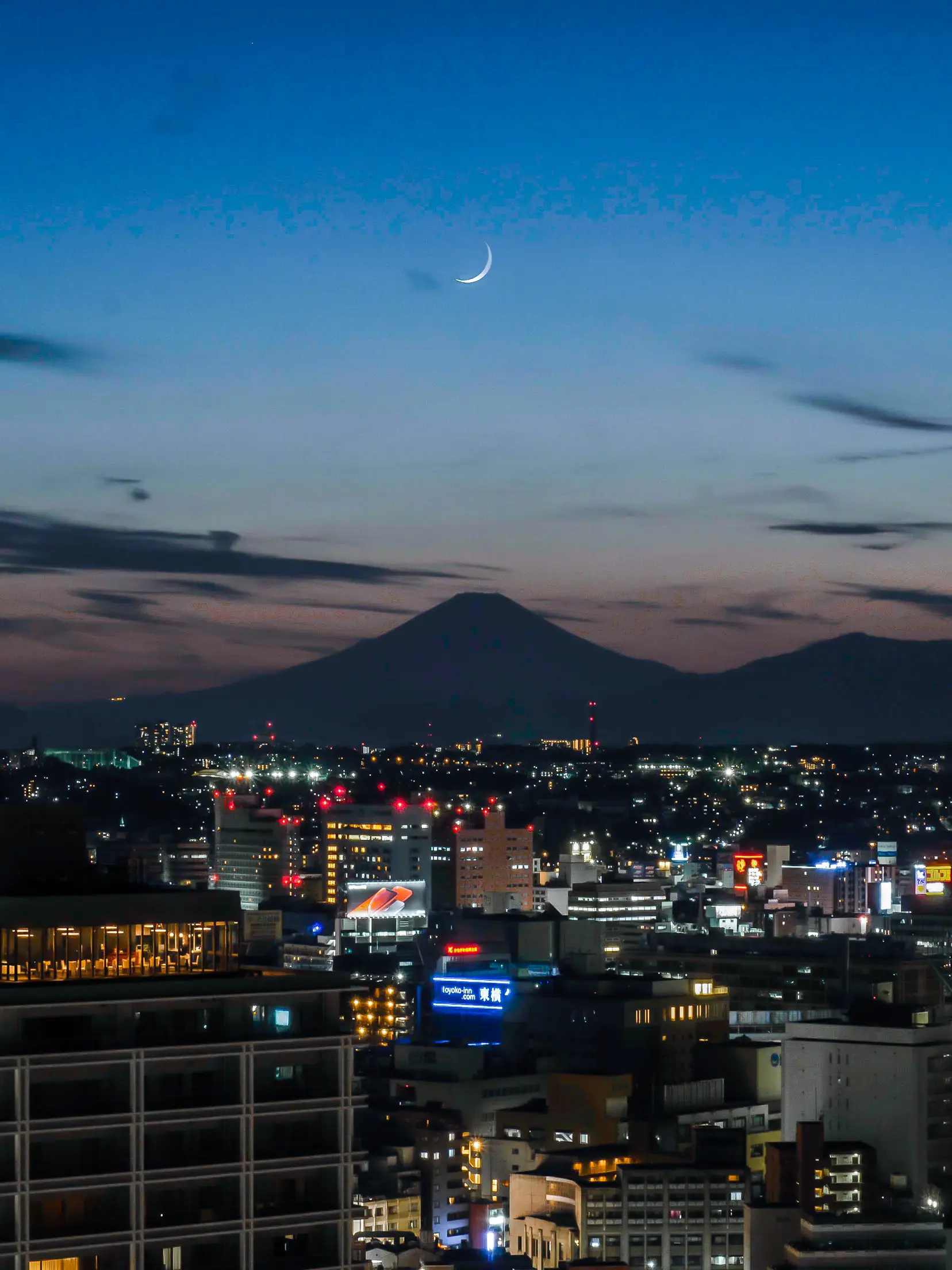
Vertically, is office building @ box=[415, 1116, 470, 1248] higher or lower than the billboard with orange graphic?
lower

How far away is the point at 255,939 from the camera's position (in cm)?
5847

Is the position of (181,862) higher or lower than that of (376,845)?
lower

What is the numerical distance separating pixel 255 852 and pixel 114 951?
70.8 metres

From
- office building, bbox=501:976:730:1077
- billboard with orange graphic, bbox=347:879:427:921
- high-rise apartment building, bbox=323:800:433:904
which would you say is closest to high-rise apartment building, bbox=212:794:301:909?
high-rise apartment building, bbox=323:800:433:904

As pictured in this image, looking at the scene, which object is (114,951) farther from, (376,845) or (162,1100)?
(376,845)

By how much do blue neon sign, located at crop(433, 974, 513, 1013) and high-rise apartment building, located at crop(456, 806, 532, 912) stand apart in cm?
2862

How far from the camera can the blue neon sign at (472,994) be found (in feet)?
153

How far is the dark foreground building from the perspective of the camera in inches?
464

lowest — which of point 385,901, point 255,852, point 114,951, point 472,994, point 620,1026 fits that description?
point 620,1026

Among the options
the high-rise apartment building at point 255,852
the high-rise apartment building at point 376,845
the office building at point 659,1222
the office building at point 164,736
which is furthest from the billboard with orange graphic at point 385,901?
the office building at point 164,736

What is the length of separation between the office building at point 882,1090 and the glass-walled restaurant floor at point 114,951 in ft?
61.0

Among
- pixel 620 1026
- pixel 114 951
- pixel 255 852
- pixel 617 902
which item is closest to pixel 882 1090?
pixel 620 1026

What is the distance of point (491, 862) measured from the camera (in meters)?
77.6

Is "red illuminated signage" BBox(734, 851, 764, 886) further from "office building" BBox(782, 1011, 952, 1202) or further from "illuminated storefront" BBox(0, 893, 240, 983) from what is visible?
"illuminated storefront" BBox(0, 893, 240, 983)
